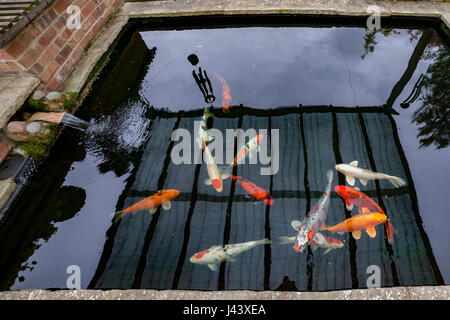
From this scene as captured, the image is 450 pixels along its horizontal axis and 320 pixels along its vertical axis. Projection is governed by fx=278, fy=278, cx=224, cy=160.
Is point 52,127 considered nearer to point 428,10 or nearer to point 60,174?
point 60,174

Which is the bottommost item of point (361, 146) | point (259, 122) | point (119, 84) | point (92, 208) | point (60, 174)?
point (361, 146)

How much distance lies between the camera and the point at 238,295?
2469 mm

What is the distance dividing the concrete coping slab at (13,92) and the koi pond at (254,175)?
0.70 metres

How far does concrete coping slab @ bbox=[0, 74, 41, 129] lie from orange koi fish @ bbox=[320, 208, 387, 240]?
14.4 ft

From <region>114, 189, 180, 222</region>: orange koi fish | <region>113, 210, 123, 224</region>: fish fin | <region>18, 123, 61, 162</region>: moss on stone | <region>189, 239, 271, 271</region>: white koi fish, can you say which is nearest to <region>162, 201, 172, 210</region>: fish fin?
<region>114, 189, 180, 222</region>: orange koi fish

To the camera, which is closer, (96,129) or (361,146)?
(361,146)

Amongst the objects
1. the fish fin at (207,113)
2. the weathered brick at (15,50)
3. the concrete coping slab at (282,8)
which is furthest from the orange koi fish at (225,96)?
the weathered brick at (15,50)

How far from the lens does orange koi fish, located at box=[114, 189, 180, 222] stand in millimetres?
3354

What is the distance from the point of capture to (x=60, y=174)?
3816 mm

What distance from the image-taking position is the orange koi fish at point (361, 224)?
298cm

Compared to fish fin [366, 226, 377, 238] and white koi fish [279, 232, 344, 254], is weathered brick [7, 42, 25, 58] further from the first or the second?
fish fin [366, 226, 377, 238]

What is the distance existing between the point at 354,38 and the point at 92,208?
5.45m
